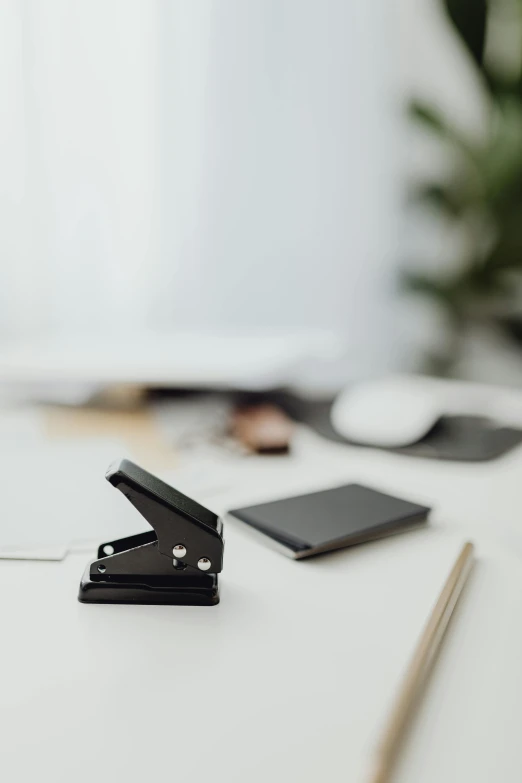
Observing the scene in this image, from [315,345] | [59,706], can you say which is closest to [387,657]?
[59,706]

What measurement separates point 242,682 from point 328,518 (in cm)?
20

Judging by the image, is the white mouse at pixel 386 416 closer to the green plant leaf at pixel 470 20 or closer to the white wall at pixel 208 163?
the white wall at pixel 208 163

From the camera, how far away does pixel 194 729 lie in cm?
31

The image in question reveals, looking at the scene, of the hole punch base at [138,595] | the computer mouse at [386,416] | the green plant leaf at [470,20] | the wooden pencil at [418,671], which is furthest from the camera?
the green plant leaf at [470,20]

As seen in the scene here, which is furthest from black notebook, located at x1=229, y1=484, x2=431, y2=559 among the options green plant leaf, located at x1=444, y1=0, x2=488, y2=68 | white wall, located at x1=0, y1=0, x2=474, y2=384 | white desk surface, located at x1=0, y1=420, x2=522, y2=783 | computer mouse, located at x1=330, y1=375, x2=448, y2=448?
green plant leaf, located at x1=444, y1=0, x2=488, y2=68

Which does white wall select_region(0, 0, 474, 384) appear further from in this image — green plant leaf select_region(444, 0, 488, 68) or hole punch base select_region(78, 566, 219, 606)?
hole punch base select_region(78, 566, 219, 606)

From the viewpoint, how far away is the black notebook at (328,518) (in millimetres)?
489

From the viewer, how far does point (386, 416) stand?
758 millimetres

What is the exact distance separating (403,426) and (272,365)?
206 mm

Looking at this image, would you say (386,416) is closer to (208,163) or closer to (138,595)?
(138,595)

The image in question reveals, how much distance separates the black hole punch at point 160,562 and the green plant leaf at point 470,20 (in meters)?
1.50

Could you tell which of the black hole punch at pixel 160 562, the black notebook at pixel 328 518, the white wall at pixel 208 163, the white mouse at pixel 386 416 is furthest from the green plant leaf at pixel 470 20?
the black hole punch at pixel 160 562

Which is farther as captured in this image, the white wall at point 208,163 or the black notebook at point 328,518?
the white wall at point 208,163

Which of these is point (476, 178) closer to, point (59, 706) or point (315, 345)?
point (315, 345)
